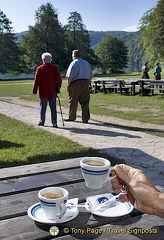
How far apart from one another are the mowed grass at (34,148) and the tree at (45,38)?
190 ft

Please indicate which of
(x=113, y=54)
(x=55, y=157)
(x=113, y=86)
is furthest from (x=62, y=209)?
(x=113, y=54)

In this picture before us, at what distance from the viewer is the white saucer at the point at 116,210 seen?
155cm

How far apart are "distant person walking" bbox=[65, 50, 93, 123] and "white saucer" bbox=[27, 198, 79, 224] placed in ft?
22.6

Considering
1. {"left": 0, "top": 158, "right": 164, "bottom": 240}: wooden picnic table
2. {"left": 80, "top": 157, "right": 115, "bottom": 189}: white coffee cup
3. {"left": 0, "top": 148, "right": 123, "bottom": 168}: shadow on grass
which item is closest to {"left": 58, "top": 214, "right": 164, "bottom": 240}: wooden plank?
{"left": 0, "top": 158, "right": 164, "bottom": 240}: wooden picnic table

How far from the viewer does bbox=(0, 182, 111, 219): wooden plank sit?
63.8 inches

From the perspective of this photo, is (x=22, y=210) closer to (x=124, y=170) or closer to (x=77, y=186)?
(x=77, y=186)

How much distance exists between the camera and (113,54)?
90562 millimetres

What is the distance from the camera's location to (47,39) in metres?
64.4

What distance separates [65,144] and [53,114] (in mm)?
2106

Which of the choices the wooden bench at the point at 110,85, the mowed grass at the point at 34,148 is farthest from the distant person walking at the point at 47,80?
the wooden bench at the point at 110,85

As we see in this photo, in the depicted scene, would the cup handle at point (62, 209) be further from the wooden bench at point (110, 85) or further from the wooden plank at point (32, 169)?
the wooden bench at point (110, 85)

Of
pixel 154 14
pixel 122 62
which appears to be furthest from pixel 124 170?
pixel 122 62

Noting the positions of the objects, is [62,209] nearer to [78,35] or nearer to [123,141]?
[123,141]

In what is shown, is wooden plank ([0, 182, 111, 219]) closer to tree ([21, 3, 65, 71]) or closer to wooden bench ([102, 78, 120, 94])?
wooden bench ([102, 78, 120, 94])
